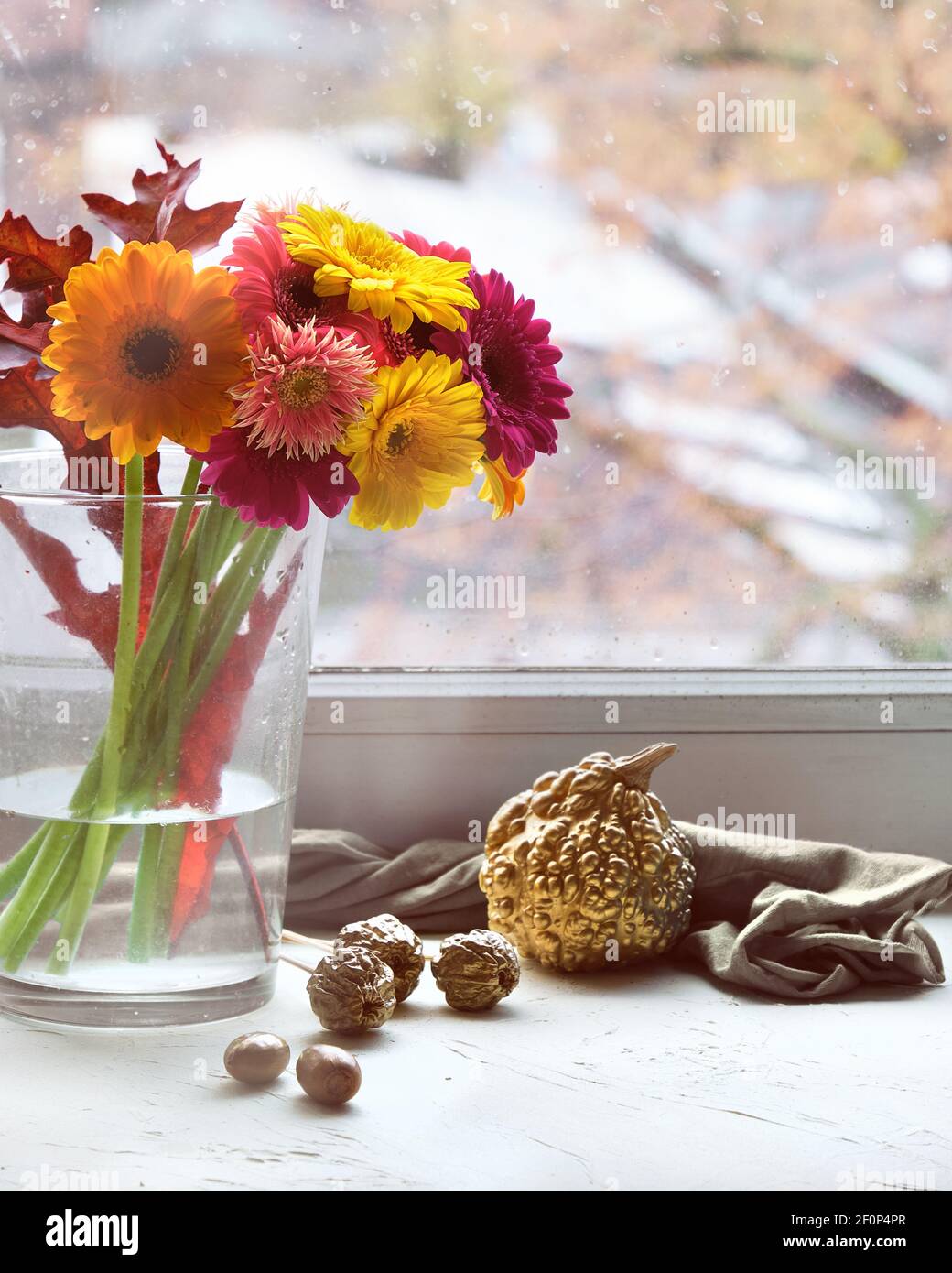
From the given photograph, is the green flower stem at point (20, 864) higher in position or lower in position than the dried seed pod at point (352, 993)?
higher

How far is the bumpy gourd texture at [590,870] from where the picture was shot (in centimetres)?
89

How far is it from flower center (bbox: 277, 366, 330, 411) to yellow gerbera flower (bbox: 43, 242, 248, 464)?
1.3 inches

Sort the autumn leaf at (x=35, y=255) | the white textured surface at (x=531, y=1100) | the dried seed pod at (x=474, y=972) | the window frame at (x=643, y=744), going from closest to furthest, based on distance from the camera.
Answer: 1. the white textured surface at (x=531, y=1100)
2. the autumn leaf at (x=35, y=255)
3. the dried seed pod at (x=474, y=972)
4. the window frame at (x=643, y=744)

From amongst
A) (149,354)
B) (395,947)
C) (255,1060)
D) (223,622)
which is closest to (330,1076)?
(255,1060)

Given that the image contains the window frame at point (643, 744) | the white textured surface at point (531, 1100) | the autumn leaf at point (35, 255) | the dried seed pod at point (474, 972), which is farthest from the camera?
the window frame at point (643, 744)

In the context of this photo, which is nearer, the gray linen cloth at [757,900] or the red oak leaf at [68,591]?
the red oak leaf at [68,591]

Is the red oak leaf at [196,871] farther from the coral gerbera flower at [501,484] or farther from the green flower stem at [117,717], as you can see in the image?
the coral gerbera flower at [501,484]

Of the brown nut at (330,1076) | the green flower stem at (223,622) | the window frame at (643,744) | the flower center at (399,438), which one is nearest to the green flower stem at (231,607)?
the green flower stem at (223,622)

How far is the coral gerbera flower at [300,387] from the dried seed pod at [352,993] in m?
0.32

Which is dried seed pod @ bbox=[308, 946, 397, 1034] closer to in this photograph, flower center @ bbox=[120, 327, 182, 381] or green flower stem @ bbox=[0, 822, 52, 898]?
green flower stem @ bbox=[0, 822, 52, 898]

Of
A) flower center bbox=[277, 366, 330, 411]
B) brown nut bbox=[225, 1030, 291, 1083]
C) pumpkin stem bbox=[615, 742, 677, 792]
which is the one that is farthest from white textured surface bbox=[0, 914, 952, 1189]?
flower center bbox=[277, 366, 330, 411]

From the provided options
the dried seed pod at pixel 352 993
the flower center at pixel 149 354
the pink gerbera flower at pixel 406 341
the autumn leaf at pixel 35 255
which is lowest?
the dried seed pod at pixel 352 993

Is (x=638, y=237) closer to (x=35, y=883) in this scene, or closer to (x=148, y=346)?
(x=148, y=346)

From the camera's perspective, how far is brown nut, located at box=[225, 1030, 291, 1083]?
2.32 feet
